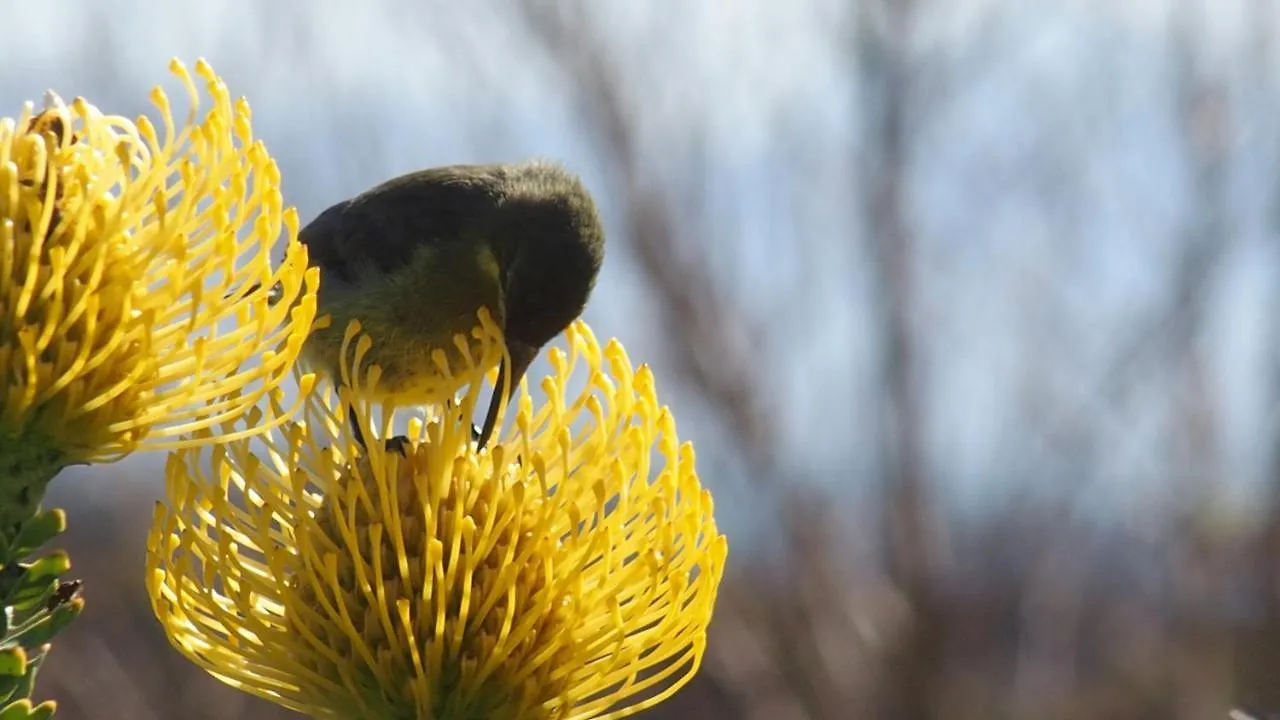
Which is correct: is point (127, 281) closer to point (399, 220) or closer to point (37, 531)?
point (37, 531)

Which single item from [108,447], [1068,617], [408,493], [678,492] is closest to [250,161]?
[108,447]

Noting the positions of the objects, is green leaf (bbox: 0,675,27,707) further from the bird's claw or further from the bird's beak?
the bird's beak

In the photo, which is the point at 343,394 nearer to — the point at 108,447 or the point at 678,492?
the point at 108,447

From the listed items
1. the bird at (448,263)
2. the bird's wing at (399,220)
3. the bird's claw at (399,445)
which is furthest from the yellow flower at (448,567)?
the bird's wing at (399,220)

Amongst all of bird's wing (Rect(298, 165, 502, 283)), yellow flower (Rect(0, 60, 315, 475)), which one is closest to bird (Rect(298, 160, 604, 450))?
bird's wing (Rect(298, 165, 502, 283))

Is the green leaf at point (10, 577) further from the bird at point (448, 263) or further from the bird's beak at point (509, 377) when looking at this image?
the bird at point (448, 263)

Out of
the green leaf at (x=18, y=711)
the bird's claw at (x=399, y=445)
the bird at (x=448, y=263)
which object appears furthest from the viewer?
the bird at (x=448, y=263)
